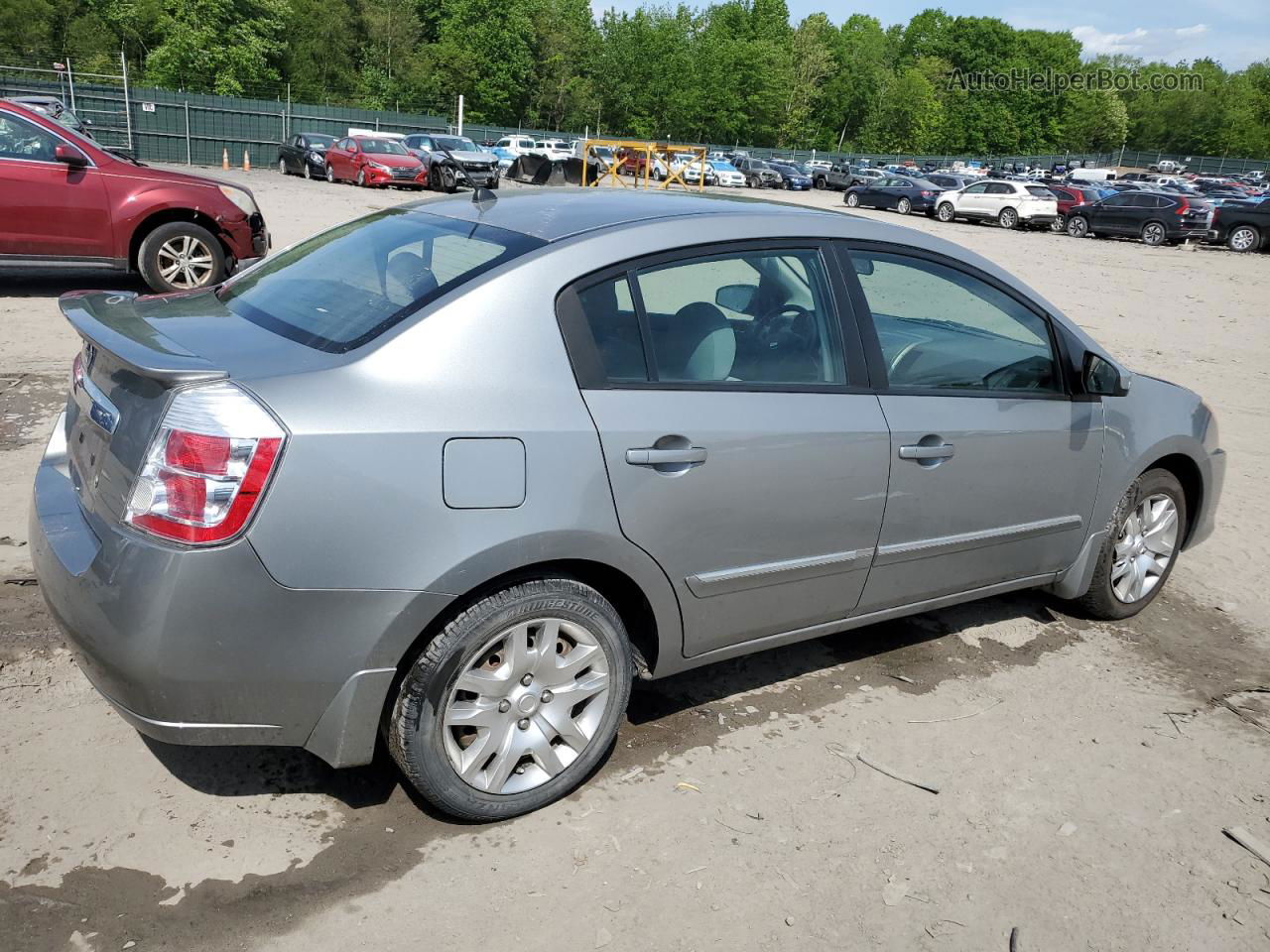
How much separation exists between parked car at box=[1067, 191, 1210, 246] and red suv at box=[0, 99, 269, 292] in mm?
27696

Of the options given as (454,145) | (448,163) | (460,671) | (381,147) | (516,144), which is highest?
(516,144)

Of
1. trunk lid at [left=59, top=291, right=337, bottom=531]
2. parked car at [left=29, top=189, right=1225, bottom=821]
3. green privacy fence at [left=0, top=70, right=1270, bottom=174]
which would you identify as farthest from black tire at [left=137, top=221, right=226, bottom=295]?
green privacy fence at [left=0, top=70, right=1270, bottom=174]

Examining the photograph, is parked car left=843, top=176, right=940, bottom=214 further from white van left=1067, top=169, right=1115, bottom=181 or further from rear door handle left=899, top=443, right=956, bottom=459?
rear door handle left=899, top=443, right=956, bottom=459

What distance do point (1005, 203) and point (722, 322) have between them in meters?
33.5

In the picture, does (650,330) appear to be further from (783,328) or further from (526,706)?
(526,706)

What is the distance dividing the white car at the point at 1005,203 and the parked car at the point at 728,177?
14057 millimetres

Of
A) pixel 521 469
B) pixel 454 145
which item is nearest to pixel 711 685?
pixel 521 469

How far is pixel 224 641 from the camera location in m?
2.47

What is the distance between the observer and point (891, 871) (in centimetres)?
293

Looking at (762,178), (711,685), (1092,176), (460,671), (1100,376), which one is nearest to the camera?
(460,671)

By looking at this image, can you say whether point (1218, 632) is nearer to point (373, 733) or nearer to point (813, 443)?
point (813, 443)

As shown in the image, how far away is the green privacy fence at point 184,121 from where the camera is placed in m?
37.6

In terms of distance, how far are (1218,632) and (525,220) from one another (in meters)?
3.62

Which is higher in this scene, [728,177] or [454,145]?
[454,145]
